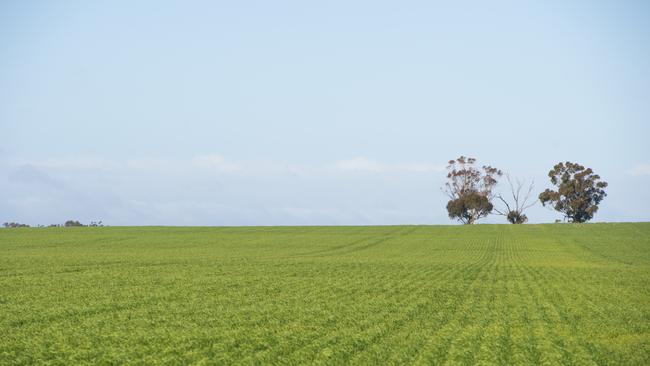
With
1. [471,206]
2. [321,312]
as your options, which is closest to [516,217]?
[471,206]

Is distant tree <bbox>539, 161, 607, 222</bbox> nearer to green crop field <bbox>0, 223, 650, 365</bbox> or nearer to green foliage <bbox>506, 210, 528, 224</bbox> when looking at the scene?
green foliage <bbox>506, 210, 528, 224</bbox>

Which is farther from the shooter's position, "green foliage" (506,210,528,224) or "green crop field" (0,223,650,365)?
"green foliage" (506,210,528,224)

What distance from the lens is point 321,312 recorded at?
65.4ft

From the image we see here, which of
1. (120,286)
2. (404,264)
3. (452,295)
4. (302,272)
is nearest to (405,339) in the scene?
(452,295)

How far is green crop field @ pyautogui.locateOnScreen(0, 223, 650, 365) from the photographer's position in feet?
46.0

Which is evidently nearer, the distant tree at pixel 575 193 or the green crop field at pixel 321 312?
the green crop field at pixel 321 312

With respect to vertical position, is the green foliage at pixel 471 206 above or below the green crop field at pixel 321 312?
above

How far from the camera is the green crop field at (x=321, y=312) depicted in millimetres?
14008

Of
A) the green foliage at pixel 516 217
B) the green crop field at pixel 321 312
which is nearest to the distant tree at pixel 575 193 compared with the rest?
the green foliage at pixel 516 217

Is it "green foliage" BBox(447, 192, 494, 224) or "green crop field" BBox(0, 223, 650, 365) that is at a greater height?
"green foliage" BBox(447, 192, 494, 224)

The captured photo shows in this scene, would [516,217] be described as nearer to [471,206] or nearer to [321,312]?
[471,206]

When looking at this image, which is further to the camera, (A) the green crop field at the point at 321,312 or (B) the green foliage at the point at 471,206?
(B) the green foliage at the point at 471,206

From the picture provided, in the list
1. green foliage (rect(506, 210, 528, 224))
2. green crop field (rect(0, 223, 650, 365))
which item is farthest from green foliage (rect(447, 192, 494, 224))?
green crop field (rect(0, 223, 650, 365))

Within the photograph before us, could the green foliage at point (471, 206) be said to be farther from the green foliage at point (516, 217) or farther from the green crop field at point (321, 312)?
the green crop field at point (321, 312)
